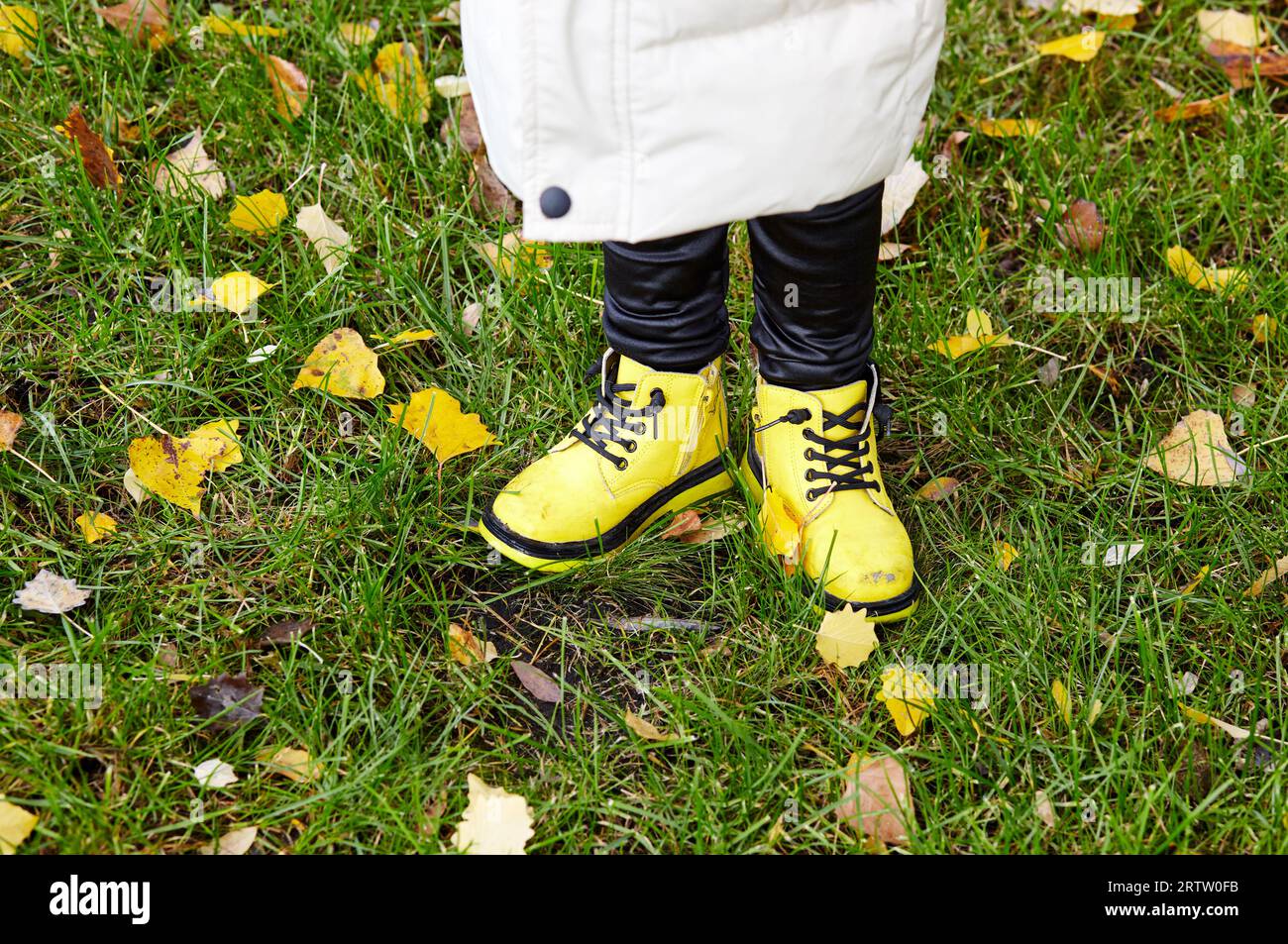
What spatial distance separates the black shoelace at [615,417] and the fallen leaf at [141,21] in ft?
4.43

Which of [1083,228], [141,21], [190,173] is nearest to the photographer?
[190,173]

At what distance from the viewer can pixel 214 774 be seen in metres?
1.54

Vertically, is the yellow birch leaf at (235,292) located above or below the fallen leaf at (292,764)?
above

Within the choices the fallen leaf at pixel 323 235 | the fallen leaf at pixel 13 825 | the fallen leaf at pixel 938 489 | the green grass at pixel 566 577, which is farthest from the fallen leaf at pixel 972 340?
the fallen leaf at pixel 13 825

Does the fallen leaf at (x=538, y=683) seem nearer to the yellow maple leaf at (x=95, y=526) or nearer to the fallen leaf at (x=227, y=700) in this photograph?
the fallen leaf at (x=227, y=700)

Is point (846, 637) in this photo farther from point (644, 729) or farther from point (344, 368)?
point (344, 368)

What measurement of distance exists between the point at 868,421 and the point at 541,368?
24.3 inches

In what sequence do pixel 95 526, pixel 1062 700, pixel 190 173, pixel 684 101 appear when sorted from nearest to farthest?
1. pixel 684 101
2. pixel 1062 700
3. pixel 95 526
4. pixel 190 173

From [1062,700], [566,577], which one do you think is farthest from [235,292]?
[1062,700]

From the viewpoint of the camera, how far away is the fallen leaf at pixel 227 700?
63.2 inches

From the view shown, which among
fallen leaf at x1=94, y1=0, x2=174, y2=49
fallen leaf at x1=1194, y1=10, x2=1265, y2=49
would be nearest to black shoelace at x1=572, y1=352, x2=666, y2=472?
fallen leaf at x1=94, y1=0, x2=174, y2=49

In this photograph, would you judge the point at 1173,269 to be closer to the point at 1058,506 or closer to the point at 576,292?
the point at 1058,506

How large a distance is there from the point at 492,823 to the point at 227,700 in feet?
1.40

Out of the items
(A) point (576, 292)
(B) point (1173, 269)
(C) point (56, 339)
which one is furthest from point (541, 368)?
(B) point (1173, 269)
